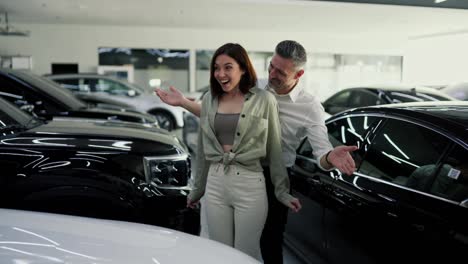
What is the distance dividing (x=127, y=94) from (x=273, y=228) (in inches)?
343

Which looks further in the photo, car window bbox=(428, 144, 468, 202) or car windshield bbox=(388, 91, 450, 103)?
car windshield bbox=(388, 91, 450, 103)

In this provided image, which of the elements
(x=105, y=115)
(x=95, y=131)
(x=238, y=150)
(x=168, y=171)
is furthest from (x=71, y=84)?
(x=238, y=150)

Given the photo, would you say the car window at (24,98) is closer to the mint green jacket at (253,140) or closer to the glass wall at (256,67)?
the mint green jacket at (253,140)

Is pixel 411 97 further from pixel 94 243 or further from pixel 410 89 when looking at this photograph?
pixel 94 243

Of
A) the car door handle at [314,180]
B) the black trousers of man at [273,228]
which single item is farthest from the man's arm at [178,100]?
the car door handle at [314,180]

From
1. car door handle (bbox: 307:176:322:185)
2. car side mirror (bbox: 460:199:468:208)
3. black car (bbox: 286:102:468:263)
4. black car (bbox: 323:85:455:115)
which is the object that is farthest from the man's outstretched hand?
black car (bbox: 323:85:455:115)

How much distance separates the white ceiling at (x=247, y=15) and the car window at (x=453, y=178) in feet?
22.2

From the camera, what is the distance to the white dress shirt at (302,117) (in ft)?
7.60

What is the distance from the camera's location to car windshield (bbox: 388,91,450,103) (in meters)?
6.21

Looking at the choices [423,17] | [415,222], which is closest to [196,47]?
[423,17]

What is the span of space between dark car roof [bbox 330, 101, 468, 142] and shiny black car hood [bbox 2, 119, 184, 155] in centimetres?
137

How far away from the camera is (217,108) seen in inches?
87.1

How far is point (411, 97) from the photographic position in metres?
6.46

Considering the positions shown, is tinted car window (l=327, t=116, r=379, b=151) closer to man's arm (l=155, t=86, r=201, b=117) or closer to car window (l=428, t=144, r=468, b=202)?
car window (l=428, t=144, r=468, b=202)
